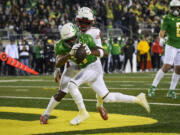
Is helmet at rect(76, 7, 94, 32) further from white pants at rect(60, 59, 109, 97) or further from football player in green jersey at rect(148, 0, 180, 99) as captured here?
football player in green jersey at rect(148, 0, 180, 99)

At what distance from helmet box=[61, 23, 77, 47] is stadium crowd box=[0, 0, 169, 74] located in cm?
1376

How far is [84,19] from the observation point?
7.24m

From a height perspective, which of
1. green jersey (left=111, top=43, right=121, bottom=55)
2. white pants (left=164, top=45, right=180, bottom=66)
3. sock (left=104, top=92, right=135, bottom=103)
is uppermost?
sock (left=104, top=92, right=135, bottom=103)

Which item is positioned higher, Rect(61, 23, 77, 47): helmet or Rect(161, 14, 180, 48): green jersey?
Rect(61, 23, 77, 47): helmet

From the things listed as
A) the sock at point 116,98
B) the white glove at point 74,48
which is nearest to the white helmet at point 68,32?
the white glove at point 74,48

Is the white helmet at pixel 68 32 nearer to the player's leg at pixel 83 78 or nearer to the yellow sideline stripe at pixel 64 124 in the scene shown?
the player's leg at pixel 83 78

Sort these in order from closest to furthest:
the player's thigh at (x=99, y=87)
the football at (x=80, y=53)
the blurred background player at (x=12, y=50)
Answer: the football at (x=80, y=53) → the player's thigh at (x=99, y=87) → the blurred background player at (x=12, y=50)

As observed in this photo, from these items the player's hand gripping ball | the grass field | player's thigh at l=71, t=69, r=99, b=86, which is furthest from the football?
the grass field

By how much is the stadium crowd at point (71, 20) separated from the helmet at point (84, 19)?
13.7 metres

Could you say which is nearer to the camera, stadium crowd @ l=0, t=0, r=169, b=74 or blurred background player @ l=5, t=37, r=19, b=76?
blurred background player @ l=5, t=37, r=19, b=76

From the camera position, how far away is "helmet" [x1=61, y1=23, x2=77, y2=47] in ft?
23.4

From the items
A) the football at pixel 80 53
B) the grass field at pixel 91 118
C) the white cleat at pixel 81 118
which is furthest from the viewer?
the white cleat at pixel 81 118

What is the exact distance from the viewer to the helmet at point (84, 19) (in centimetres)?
723

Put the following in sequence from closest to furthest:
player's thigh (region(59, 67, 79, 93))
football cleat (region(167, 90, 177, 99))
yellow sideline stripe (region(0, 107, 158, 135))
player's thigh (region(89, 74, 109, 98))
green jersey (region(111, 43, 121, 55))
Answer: yellow sideline stripe (region(0, 107, 158, 135))
player's thigh (region(89, 74, 109, 98))
player's thigh (region(59, 67, 79, 93))
football cleat (region(167, 90, 177, 99))
green jersey (region(111, 43, 121, 55))
